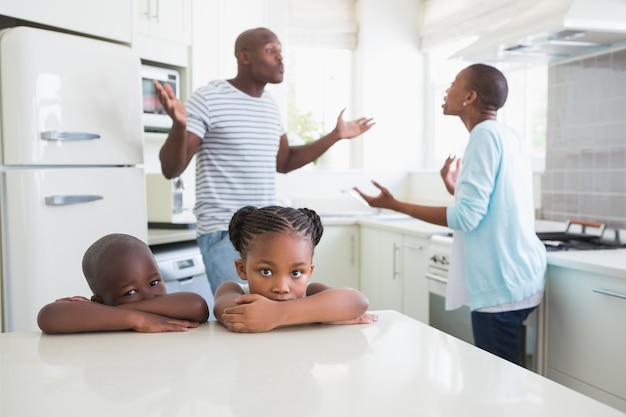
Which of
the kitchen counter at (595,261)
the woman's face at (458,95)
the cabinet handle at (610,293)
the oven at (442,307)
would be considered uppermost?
the woman's face at (458,95)

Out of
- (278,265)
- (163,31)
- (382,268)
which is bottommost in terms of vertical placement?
(382,268)

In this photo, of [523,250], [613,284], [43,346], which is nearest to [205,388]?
[43,346]

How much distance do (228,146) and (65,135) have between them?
0.58 metres

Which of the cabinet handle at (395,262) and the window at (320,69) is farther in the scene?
the window at (320,69)

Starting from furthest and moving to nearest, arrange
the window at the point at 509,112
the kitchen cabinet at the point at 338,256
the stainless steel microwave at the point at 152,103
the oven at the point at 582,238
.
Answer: the kitchen cabinet at the point at 338,256 → the window at the point at 509,112 → the stainless steel microwave at the point at 152,103 → the oven at the point at 582,238

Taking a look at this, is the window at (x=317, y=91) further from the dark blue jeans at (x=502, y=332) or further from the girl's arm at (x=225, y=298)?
the girl's arm at (x=225, y=298)

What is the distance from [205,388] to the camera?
0.85 metres

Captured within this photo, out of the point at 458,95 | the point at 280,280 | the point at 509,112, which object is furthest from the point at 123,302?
the point at 509,112

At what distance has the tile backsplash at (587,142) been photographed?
9.36 feet

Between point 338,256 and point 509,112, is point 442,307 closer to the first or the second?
point 338,256

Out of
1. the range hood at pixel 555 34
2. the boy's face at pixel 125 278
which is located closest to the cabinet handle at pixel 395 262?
the range hood at pixel 555 34

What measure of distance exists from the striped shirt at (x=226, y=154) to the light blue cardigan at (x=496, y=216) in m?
0.62

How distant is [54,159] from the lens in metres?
2.30

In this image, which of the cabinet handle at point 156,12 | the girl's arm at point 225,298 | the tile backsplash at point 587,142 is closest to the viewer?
the girl's arm at point 225,298
